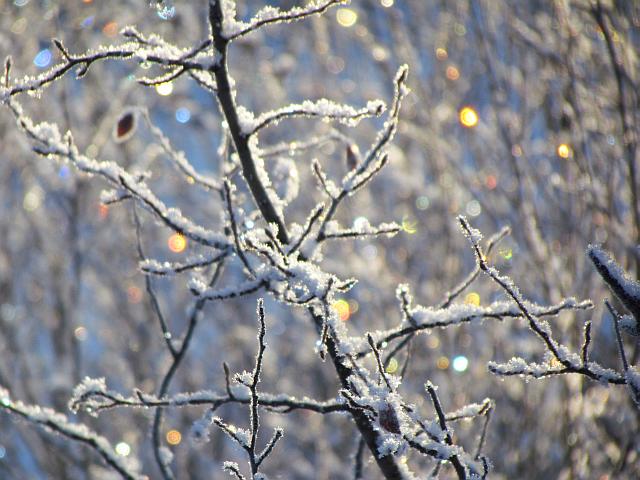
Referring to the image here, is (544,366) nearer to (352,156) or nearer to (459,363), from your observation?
(352,156)

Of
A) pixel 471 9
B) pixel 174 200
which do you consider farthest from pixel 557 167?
pixel 174 200

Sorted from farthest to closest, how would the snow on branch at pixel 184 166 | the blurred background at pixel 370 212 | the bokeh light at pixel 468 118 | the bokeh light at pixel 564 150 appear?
the bokeh light at pixel 468 118
the bokeh light at pixel 564 150
the blurred background at pixel 370 212
the snow on branch at pixel 184 166

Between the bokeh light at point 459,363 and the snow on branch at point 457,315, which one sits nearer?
the snow on branch at point 457,315

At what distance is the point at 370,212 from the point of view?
431cm

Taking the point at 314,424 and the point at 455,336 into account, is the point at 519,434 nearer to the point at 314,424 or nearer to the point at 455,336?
the point at 455,336

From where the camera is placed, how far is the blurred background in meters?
2.42

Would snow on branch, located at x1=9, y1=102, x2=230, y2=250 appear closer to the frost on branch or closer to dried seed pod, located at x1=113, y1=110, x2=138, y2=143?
dried seed pod, located at x1=113, y1=110, x2=138, y2=143

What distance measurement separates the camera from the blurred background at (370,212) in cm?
242

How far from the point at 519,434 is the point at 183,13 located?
315 cm

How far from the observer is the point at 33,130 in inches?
54.1

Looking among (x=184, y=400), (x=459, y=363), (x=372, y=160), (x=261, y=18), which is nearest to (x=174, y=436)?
(x=459, y=363)

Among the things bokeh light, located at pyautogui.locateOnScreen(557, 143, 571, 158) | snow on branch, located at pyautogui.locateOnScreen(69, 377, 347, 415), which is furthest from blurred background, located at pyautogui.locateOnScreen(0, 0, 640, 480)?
snow on branch, located at pyautogui.locateOnScreen(69, 377, 347, 415)

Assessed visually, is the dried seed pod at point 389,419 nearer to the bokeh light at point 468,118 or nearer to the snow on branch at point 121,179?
the snow on branch at point 121,179

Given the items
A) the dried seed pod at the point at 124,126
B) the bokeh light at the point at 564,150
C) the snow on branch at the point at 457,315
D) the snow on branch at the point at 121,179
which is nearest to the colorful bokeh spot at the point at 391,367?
the snow on branch at the point at 457,315
